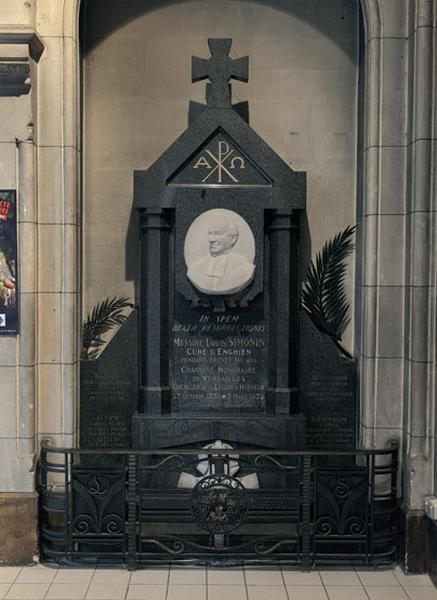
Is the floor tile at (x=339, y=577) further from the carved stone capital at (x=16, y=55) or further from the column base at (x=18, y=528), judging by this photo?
the carved stone capital at (x=16, y=55)

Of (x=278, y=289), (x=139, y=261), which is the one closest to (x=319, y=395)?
(x=278, y=289)

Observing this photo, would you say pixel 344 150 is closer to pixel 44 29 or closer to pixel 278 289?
pixel 278 289

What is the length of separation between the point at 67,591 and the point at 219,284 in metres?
2.81

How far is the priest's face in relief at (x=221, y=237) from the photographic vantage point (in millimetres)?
7051

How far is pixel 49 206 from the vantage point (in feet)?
22.7

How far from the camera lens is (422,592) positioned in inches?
243

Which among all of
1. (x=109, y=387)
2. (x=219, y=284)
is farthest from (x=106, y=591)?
(x=219, y=284)

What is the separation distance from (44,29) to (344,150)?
3.03 meters

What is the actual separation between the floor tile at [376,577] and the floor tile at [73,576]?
85.7 inches

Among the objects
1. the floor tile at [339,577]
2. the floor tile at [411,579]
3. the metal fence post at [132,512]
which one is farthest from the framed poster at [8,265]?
the floor tile at [411,579]

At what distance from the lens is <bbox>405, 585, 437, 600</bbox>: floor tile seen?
6066 millimetres

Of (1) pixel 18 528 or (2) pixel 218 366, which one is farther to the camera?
(2) pixel 218 366

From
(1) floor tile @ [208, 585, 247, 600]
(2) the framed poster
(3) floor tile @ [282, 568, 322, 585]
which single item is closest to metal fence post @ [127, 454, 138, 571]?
(1) floor tile @ [208, 585, 247, 600]

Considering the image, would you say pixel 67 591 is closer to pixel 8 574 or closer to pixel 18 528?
pixel 8 574
